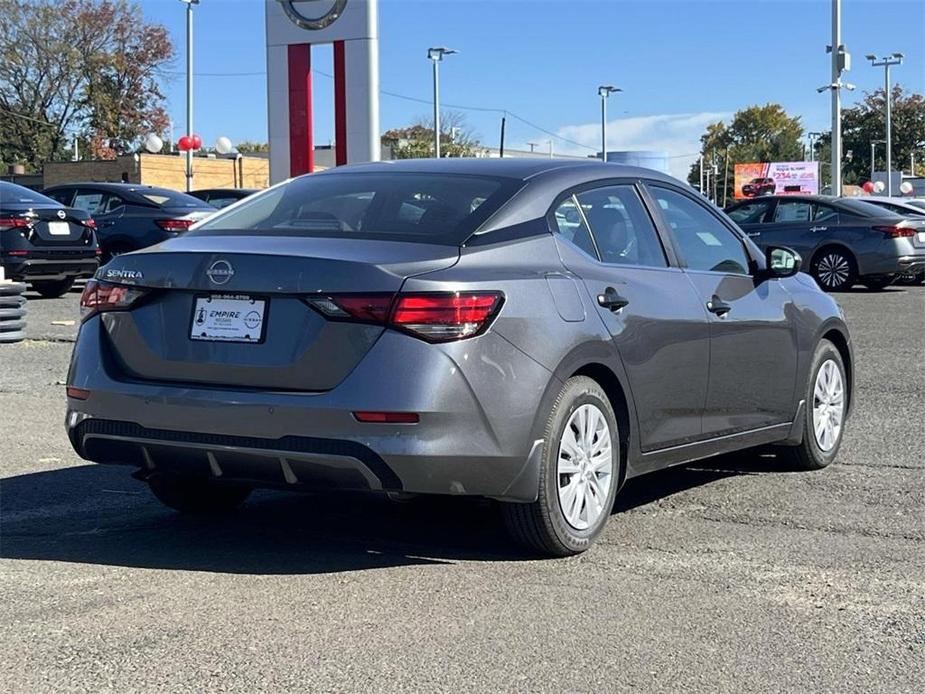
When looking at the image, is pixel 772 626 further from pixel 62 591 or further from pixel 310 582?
pixel 62 591

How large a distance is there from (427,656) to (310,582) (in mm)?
894

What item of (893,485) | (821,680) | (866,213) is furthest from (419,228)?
(866,213)

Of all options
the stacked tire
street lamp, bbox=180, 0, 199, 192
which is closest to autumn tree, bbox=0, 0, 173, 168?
street lamp, bbox=180, 0, 199, 192

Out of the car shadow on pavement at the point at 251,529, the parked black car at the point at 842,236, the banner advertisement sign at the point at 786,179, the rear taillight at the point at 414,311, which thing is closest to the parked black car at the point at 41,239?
the car shadow on pavement at the point at 251,529

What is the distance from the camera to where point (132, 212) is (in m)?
18.2

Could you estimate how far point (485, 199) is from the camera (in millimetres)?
5016

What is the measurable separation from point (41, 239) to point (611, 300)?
1194 centimetres

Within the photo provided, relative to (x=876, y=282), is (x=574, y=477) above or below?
below

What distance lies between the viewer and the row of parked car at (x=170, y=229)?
15492mm

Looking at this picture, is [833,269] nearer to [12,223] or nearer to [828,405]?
[12,223]

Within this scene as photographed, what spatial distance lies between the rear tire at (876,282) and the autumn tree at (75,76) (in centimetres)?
4468

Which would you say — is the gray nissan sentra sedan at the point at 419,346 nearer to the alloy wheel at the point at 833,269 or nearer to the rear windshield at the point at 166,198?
the rear windshield at the point at 166,198

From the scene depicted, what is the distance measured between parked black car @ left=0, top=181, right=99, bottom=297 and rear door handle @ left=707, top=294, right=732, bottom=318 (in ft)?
37.3

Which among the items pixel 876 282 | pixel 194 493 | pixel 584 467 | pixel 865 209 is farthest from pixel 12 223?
pixel 876 282
